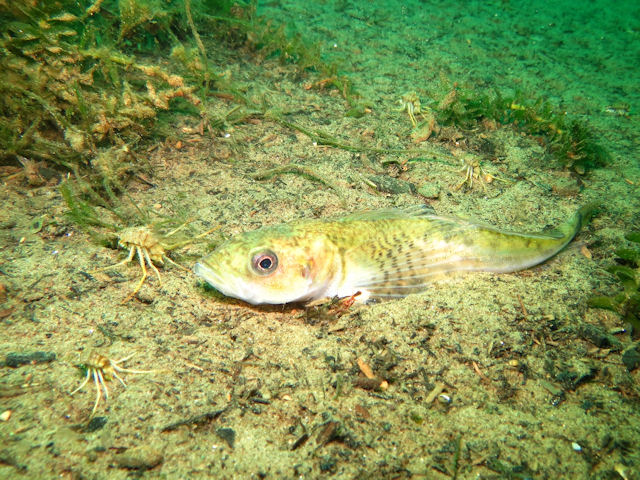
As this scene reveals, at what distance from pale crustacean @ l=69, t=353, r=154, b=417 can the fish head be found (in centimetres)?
92

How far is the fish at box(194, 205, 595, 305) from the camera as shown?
3.13 metres

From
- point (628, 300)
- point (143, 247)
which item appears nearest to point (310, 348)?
point (143, 247)

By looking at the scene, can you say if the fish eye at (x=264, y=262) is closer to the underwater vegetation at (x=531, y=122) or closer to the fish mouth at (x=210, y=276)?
the fish mouth at (x=210, y=276)

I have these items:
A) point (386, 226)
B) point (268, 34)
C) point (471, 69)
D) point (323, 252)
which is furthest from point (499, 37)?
point (323, 252)

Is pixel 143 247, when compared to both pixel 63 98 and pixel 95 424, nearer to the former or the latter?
pixel 95 424

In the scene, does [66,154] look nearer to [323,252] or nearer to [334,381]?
[323,252]

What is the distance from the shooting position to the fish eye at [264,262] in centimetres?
312

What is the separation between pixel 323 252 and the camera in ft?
11.2

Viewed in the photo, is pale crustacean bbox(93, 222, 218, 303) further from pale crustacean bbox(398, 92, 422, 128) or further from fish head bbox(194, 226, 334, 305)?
pale crustacean bbox(398, 92, 422, 128)

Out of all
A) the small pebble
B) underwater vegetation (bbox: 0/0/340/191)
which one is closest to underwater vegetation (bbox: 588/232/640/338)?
the small pebble

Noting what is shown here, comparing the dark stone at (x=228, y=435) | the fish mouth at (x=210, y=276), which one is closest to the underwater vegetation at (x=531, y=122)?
the fish mouth at (x=210, y=276)

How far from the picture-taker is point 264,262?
3146 millimetres

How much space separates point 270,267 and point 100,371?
1.49 metres

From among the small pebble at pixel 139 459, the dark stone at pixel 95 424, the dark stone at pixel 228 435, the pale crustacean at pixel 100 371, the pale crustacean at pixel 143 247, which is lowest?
the dark stone at pixel 228 435
